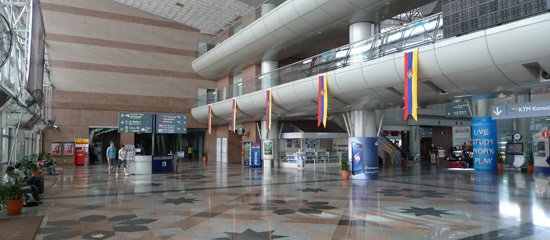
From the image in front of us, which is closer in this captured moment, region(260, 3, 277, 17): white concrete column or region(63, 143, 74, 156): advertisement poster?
region(260, 3, 277, 17): white concrete column

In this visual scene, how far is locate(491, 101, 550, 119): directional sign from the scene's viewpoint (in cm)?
1437

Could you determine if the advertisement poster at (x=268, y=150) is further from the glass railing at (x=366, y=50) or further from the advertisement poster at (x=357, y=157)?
the advertisement poster at (x=357, y=157)

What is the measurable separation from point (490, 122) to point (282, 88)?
40.3ft

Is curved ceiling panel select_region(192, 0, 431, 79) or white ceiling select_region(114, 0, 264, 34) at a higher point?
white ceiling select_region(114, 0, 264, 34)

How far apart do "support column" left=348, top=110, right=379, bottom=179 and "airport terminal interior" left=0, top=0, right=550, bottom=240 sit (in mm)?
68

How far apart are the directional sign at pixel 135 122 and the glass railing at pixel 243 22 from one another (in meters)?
9.64

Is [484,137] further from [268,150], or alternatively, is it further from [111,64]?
[111,64]

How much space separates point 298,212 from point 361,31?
42.0 ft

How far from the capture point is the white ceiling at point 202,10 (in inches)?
1281

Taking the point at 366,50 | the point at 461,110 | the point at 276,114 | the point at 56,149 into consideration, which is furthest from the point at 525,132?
the point at 56,149

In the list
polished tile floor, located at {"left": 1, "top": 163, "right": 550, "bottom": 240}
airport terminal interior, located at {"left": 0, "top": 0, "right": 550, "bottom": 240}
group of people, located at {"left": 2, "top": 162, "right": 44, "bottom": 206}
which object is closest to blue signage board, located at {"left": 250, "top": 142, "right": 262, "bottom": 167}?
airport terminal interior, located at {"left": 0, "top": 0, "right": 550, "bottom": 240}

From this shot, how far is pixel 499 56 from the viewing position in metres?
11.0

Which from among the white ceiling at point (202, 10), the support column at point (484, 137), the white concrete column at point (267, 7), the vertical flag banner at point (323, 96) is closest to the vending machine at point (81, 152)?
the white ceiling at point (202, 10)

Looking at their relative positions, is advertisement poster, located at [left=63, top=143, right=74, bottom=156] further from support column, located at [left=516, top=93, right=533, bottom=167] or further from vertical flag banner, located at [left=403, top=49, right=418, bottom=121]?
support column, located at [left=516, top=93, right=533, bottom=167]
